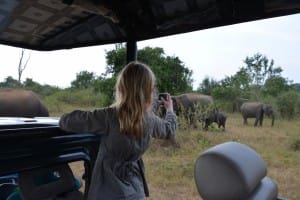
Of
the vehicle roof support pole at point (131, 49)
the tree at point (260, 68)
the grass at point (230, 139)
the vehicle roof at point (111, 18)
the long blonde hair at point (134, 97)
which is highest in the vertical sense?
the vehicle roof at point (111, 18)

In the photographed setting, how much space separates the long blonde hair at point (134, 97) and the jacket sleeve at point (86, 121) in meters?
0.07

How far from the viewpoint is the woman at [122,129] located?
4.48 feet

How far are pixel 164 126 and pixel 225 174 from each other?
→ 1.88 ft

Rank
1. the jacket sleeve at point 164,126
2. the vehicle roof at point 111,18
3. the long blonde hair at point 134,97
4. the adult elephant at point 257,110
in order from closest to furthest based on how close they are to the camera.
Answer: the long blonde hair at point 134,97 < the jacket sleeve at point 164,126 < the vehicle roof at point 111,18 < the adult elephant at point 257,110

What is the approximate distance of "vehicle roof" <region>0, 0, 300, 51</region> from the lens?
1634 mm

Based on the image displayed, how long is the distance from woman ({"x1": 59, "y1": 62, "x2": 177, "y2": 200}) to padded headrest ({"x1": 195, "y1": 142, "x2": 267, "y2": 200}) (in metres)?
0.41

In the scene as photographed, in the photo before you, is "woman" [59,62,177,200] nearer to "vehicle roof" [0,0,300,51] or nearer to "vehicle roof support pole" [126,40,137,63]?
"vehicle roof" [0,0,300,51]

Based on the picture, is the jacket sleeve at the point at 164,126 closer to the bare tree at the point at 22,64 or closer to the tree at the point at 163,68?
the bare tree at the point at 22,64

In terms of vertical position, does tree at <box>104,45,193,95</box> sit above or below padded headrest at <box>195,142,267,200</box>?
above

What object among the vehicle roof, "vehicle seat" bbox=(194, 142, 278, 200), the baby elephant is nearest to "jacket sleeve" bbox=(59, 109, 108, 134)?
"vehicle seat" bbox=(194, 142, 278, 200)

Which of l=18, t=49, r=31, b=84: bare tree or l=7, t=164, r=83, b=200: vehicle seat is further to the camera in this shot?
l=18, t=49, r=31, b=84: bare tree

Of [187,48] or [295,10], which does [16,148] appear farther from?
[187,48]

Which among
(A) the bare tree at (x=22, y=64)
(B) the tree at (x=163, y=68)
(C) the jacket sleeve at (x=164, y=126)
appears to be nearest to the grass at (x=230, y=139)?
(B) the tree at (x=163, y=68)

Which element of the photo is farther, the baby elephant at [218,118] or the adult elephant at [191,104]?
the adult elephant at [191,104]
